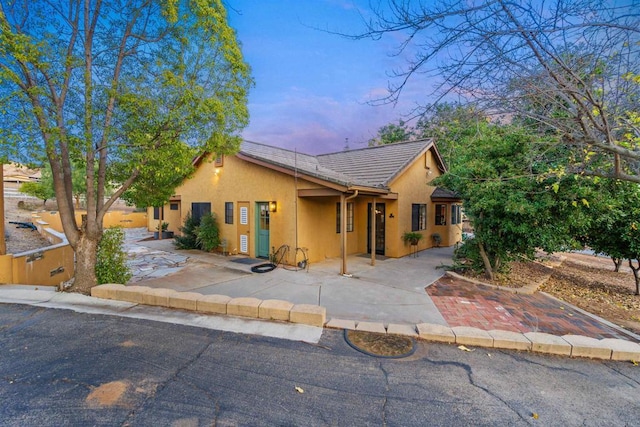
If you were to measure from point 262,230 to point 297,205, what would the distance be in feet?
6.59

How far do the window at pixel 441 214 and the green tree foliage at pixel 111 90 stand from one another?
1122 cm

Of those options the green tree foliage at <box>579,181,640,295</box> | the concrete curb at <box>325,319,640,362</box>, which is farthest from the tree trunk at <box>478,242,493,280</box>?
the concrete curb at <box>325,319,640,362</box>

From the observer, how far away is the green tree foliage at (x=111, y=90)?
489 cm

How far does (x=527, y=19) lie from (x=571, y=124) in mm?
1740

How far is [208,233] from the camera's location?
1104 centimetres

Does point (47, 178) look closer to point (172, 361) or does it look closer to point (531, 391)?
point (172, 361)

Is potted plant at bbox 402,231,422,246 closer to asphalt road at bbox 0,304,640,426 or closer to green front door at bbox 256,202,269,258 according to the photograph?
green front door at bbox 256,202,269,258

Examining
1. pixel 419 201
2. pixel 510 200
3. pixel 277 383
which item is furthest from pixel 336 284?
pixel 419 201

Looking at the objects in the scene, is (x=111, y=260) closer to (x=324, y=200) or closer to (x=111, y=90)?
(x=111, y=90)

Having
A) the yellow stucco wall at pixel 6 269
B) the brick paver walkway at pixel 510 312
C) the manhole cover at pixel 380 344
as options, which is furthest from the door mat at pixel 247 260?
the manhole cover at pixel 380 344

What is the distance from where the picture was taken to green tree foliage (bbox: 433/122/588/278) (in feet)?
19.3

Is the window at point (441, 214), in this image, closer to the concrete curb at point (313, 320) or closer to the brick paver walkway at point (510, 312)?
the brick paver walkway at point (510, 312)

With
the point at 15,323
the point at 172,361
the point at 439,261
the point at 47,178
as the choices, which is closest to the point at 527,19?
the point at 172,361

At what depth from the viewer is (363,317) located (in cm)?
483
